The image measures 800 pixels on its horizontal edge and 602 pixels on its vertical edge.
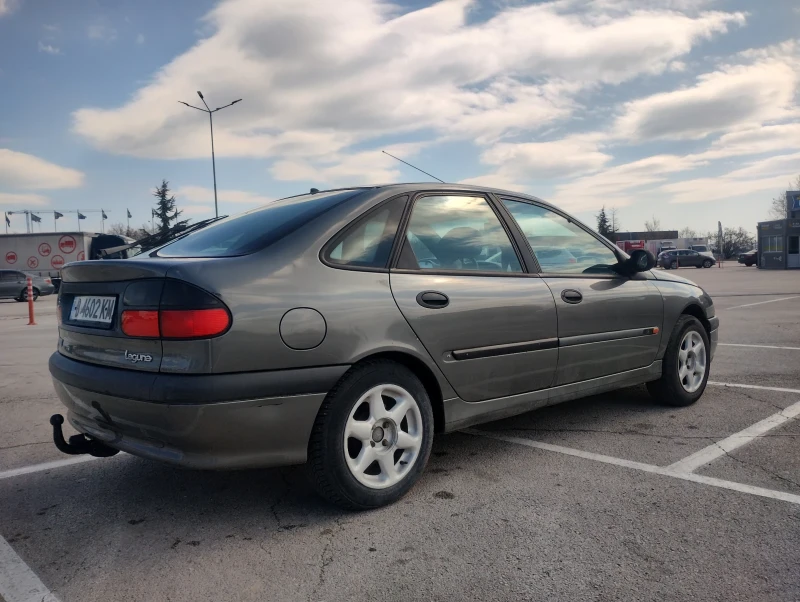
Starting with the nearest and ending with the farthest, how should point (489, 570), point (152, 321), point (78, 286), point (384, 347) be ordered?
point (489, 570) → point (152, 321) → point (384, 347) → point (78, 286)

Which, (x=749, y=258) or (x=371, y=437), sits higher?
(x=749, y=258)

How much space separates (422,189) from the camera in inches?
136

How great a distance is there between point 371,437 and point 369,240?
93 cm

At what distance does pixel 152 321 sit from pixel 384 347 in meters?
0.98

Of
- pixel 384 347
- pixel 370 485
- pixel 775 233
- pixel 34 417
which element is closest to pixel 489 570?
pixel 370 485

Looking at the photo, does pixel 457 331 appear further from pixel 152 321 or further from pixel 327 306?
pixel 152 321

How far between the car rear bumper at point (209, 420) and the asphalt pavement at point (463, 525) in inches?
15.0

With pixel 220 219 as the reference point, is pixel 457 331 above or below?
below

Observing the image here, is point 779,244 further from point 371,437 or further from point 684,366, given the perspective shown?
point 371,437

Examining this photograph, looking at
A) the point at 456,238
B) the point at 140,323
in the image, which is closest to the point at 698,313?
the point at 456,238

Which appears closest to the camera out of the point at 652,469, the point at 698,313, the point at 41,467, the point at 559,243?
the point at 652,469

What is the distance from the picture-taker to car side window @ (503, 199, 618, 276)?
3.83m

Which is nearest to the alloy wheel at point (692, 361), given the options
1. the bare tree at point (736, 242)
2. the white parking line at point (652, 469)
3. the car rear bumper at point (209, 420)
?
the white parking line at point (652, 469)

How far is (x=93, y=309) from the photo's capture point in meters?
2.94
